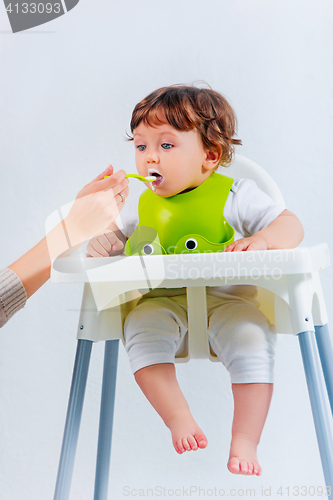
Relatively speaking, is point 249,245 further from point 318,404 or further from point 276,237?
point 318,404

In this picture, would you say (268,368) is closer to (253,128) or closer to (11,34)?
(253,128)

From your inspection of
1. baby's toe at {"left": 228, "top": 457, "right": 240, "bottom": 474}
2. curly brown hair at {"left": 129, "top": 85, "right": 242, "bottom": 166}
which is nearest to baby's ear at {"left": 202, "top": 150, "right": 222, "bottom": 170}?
curly brown hair at {"left": 129, "top": 85, "right": 242, "bottom": 166}

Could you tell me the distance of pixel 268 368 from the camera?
0.53 m

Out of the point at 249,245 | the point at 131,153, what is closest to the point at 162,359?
the point at 249,245

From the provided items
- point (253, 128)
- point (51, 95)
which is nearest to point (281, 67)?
point (253, 128)

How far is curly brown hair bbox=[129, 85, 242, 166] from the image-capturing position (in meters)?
0.62

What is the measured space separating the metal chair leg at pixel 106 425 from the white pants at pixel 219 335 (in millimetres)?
159

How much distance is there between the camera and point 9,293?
59 centimetres

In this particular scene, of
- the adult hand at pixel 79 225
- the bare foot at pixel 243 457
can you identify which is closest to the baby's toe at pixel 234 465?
the bare foot at pixel 243 457

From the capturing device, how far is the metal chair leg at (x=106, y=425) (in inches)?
28.7

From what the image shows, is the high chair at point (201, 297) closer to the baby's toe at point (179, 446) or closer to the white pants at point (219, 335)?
the white pants at point (219, 335)

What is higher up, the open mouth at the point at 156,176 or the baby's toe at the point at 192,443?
the open mouth at the point at 156,176

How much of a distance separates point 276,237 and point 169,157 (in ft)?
0.56

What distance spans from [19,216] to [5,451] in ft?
1.55
